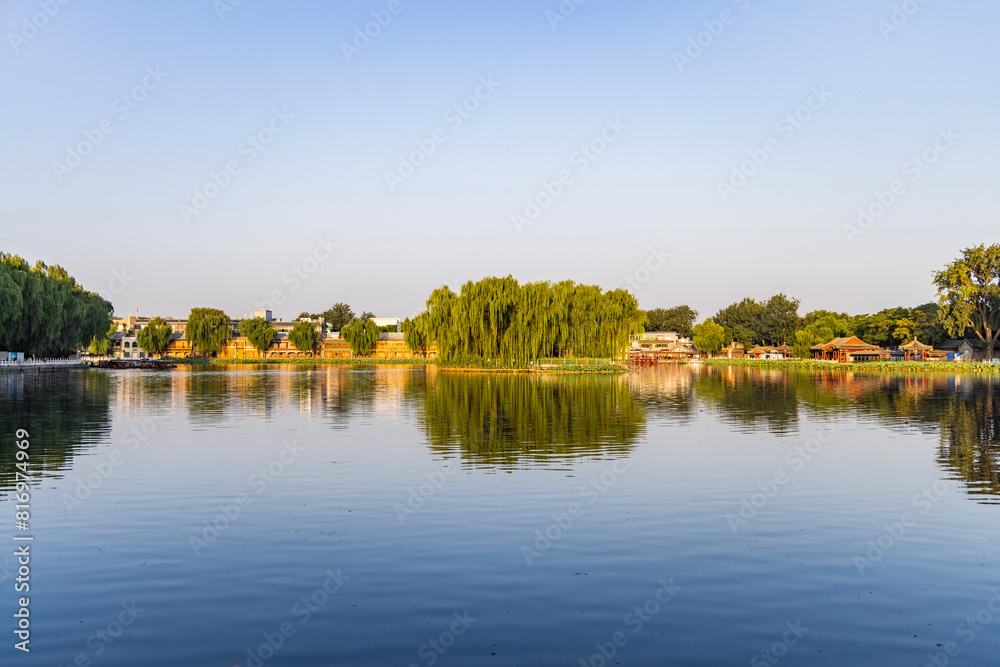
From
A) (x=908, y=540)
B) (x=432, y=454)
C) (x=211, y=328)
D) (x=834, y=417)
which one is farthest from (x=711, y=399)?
(x=211, y=328)

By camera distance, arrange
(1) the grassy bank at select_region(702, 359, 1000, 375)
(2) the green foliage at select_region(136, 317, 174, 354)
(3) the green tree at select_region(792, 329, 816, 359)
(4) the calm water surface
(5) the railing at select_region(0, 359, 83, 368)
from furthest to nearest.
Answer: (2) the green foliage at select_region(136, 317, 174, 354) → (3) the green tree at select_region(792, 329, 816, 359) → (1) the grassy bank at select_region(702, 359, 1000, 375) → (5) the railing at select_region(0, 359, 83, 368) → (4) the calm water surface

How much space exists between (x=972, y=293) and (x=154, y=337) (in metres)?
113

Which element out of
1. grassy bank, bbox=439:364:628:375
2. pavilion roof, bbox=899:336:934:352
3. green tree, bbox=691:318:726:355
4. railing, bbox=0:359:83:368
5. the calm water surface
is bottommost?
the calm water surface

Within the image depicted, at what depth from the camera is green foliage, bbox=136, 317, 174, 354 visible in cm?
12106

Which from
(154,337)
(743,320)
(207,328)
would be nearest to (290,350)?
(154,337)

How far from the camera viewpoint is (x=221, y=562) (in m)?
7.61

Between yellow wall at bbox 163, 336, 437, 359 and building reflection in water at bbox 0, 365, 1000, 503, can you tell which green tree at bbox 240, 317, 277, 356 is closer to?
yellow wall at bbox 163, 336, 437, 359

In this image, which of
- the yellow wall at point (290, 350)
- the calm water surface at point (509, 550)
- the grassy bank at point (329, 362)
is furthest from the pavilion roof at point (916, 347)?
the yellow wall at point (290, 350)

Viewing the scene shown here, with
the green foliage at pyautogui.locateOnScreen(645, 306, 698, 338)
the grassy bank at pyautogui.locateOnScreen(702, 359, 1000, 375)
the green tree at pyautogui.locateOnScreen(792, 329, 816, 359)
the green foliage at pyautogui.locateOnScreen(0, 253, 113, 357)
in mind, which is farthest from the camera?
the green foliage at pyautogui.locateOnScreen(645, 306, 698, 338)

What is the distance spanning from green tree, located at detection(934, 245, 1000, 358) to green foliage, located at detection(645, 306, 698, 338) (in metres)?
89.1

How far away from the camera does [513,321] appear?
54438 millimetres

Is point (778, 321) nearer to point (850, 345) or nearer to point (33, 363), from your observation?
point (850, 345)

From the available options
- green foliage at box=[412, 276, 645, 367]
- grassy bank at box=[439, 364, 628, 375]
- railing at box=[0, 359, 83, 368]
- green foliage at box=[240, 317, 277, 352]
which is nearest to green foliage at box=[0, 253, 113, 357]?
railing at box=[0, 359, 83, 368]

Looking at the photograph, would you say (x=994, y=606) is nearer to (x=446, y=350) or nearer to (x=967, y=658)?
(x=967, y=658)
